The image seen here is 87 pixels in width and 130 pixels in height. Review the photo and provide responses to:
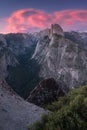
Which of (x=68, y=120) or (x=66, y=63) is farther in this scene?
(x=66, y=63)

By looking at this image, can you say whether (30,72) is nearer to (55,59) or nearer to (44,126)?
(55,59)

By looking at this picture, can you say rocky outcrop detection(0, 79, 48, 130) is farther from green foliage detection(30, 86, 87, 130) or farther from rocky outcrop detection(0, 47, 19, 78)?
rocky outcrop detection(0, 47, 19, 78)

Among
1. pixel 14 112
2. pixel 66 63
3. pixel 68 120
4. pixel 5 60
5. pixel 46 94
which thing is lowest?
pixel 5 60

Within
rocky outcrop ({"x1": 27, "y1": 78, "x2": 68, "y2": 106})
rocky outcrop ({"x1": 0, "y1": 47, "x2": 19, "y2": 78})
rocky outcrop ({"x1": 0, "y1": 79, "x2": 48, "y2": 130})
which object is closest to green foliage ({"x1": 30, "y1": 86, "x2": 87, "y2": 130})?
rocky outcrop ({"x1": 0, "y1": 79, "x2": 48, "y2": 130})

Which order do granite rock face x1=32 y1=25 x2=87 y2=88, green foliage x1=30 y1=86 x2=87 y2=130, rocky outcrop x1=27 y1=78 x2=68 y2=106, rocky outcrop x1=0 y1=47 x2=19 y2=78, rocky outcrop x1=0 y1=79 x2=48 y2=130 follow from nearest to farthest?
green foliage x1=30 y1=86 x2=87 y2=130 < rocky outcrop x1=0 y1=79 x2=48 y2=130 < rocky outcrop x1=27 y1=78 x2=68 y2=106 < granite rock face x1=32 y1=25 x2=87 y2=88 < rocky outcrop x1=0 y1=47 x2=19 y2=78

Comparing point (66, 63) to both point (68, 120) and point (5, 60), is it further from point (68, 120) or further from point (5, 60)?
point (68, 120)

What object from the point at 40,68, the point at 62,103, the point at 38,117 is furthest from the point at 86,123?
the point at 40,68

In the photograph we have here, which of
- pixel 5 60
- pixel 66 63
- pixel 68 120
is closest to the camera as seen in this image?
pixel 68 120

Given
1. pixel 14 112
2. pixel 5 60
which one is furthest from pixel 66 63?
pixel 14 112
